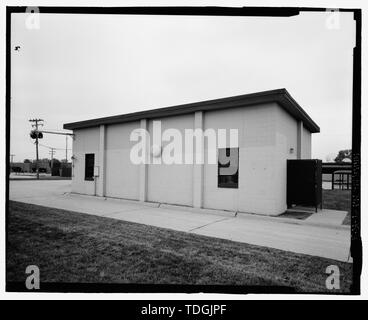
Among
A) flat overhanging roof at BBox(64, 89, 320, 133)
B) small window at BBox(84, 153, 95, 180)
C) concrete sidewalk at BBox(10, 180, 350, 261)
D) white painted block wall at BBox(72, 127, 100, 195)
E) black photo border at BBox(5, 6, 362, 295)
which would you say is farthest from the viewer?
small window at BBox(84, 153, 95, 180)

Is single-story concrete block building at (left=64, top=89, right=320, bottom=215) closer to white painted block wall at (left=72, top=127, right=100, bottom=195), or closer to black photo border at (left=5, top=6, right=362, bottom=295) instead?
white painted block wall at (left=72, top=127, right=100, bottom=195)

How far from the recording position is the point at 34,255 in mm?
3973

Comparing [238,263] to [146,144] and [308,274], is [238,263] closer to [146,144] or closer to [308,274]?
[308,274]

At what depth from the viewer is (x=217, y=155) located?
27.2ft

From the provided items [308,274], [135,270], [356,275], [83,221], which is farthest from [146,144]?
[356,275]

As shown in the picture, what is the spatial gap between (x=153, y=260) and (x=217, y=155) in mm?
5064

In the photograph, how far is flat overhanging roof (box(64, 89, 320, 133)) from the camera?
7117 millimetres

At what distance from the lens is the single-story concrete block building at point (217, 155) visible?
24.2 feet

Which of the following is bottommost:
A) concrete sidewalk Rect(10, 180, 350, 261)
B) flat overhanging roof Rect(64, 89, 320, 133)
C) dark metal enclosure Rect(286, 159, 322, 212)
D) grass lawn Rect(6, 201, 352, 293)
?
concrete sidewalk Rect(10, 180, 350, 261)

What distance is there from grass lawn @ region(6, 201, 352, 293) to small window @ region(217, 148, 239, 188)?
3249mm

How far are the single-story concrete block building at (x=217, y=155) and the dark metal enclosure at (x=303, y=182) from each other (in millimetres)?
387

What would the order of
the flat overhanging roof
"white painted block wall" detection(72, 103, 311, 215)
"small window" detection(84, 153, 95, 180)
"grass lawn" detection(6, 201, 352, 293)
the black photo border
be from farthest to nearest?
"small window" detection(84, 153, 95, 180) → "white painted block wall" detection(72, 103, 311, 215) → the flat overhanging roof → "grass lawn" detection(6, 201, 352, 293) → the black photo border

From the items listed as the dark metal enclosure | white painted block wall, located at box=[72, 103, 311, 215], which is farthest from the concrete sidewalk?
the dark metal enclosure
